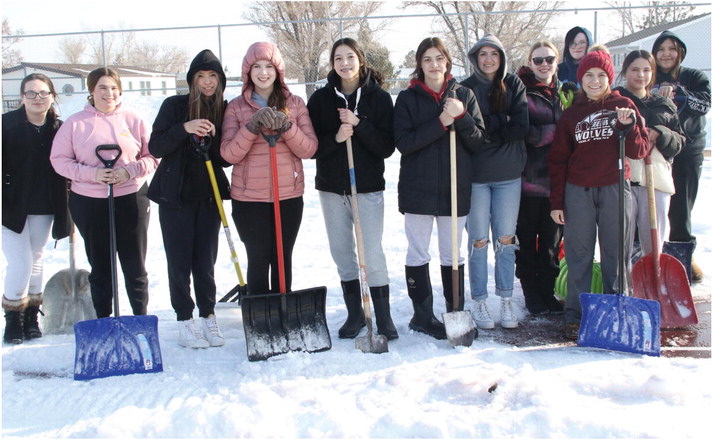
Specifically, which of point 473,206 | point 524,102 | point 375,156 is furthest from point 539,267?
point 375,156

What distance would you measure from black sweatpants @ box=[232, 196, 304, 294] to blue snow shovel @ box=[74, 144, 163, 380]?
2.44 ft

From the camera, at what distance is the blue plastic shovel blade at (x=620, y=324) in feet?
12.7

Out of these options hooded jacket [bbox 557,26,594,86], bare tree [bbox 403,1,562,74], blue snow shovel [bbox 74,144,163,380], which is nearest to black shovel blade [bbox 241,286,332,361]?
blue snow shovel [bbox 74,144,163,380]

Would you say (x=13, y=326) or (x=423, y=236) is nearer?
(x=423, y=236)

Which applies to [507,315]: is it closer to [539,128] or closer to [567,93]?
[539,128]

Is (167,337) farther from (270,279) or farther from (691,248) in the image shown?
(691,248)

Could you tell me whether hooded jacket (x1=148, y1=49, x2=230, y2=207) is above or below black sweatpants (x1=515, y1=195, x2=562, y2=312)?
above

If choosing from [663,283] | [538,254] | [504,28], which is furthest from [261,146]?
[504,28]

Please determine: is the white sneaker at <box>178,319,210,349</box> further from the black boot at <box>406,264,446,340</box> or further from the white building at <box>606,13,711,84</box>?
the white building at <box>606,13,711,84</box>

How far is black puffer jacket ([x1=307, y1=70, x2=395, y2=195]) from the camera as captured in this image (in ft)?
13.7

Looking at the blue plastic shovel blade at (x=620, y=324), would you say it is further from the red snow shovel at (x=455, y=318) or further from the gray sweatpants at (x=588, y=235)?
the red snow shovel at (x=455, y=318)

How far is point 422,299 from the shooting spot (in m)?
4.39

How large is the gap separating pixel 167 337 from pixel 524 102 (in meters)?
3.11

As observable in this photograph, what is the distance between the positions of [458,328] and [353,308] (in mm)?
794
